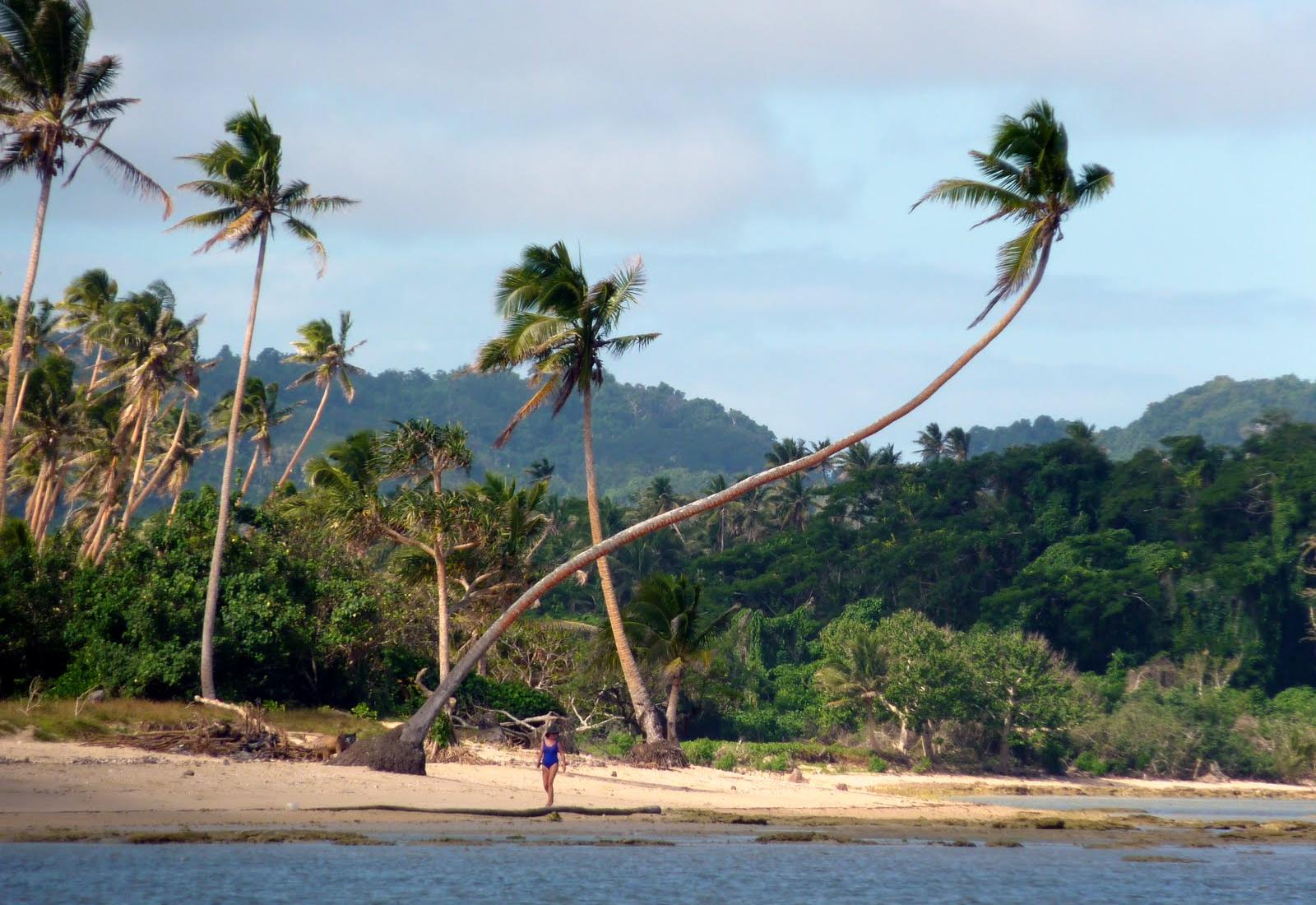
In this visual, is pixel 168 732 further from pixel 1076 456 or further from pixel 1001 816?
pixel 1076 456

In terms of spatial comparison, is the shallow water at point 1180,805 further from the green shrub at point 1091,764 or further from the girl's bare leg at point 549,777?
the girl's bare leg at point 549,777

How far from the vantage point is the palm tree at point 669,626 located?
35.8 m

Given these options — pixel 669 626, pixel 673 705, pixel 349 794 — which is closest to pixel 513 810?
pixel 349 794

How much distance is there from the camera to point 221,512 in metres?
31.7

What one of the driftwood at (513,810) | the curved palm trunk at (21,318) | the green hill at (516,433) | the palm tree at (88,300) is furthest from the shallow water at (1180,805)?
the green hill at (516,433)

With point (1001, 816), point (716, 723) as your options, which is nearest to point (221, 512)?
point (1001, 816)

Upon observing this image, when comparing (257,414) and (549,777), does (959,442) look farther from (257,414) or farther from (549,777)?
(549,777)

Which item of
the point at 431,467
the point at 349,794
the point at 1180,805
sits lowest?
the point at 1180,805

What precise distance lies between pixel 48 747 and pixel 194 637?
7.64m

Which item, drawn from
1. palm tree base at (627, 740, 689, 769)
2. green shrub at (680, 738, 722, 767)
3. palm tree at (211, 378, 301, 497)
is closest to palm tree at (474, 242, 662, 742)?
palm tree base at (627, 740, 689, 769)

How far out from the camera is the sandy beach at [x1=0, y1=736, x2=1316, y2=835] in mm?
19438

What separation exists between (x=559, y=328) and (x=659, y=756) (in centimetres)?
1014

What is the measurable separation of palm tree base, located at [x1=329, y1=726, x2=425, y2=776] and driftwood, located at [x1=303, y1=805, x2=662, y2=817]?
258 centimetres

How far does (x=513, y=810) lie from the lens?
22.5 m
